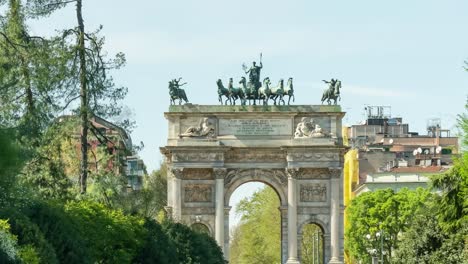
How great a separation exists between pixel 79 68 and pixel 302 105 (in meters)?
41.9

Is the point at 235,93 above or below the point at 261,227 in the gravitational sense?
above

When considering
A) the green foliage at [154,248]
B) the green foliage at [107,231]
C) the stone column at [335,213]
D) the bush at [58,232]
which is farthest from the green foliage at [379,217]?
the bush at [58,232]

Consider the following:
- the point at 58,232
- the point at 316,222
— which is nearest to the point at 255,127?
the point at 316,222

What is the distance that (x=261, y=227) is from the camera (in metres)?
138

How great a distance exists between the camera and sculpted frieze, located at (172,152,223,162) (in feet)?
334

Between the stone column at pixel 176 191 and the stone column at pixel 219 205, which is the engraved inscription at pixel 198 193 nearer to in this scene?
the stone column at pixel 176 191

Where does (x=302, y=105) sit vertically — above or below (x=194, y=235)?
above

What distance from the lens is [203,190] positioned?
102938 millimetres

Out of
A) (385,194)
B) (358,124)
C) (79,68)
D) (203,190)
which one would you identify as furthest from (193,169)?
(358,124)

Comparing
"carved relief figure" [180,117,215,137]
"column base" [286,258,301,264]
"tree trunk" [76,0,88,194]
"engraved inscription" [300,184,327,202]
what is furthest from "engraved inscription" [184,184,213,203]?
"tree trunk" [76,0,88,194]

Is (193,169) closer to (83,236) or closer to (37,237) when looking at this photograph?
(83,236)

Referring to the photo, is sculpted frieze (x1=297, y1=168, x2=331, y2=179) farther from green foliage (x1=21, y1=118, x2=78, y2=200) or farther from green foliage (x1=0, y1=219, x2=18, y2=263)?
green foliage (x1=0, y1=219, x2=18, y2=263)

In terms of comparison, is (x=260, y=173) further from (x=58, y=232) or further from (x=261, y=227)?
(x=58, y=232)

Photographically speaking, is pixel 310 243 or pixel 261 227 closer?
pixel 261 227
